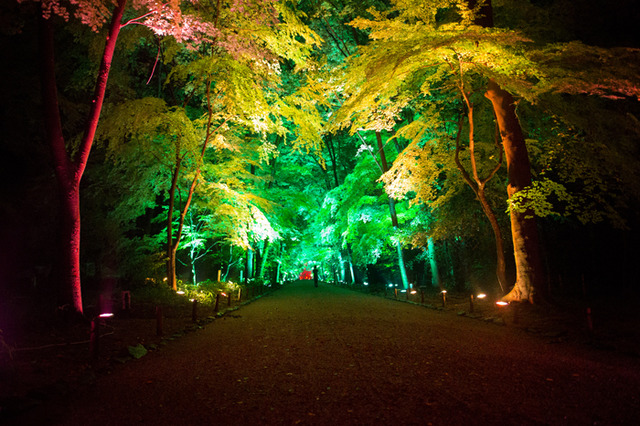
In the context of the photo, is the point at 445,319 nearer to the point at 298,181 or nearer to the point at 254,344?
the point at 254,344

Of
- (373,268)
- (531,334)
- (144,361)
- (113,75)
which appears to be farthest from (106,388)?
(373,268)

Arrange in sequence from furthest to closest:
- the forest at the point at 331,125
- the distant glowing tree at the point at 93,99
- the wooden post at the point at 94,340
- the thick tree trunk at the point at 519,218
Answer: the thick tree trunk at the point at 519,218, the forest at the point at 331,125, the distant glowing tree at the point at 93,99, the wooden post at the point at 94,340

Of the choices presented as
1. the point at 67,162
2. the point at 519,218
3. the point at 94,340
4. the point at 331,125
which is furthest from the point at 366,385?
the point at 331,125

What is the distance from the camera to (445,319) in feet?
32.4

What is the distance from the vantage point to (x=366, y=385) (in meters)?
Answer: 4.24

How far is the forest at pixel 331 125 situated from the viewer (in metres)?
8.37

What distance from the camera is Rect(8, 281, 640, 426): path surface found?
3.38m

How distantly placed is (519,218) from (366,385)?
8.27 m

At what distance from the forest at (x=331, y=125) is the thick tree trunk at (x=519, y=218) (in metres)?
0.06

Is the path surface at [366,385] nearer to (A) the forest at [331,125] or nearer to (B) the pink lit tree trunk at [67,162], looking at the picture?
(B) the pink lit tree trunk at [67,162]

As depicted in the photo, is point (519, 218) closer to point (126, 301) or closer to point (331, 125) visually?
point (331, 125)

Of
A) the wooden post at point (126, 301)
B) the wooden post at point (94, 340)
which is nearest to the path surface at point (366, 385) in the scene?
the wooden post at point (94, 340)

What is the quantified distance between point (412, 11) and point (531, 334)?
31.9 feet

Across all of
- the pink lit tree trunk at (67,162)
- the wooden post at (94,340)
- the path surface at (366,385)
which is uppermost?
the pink lit tree trunk at (67,162)
